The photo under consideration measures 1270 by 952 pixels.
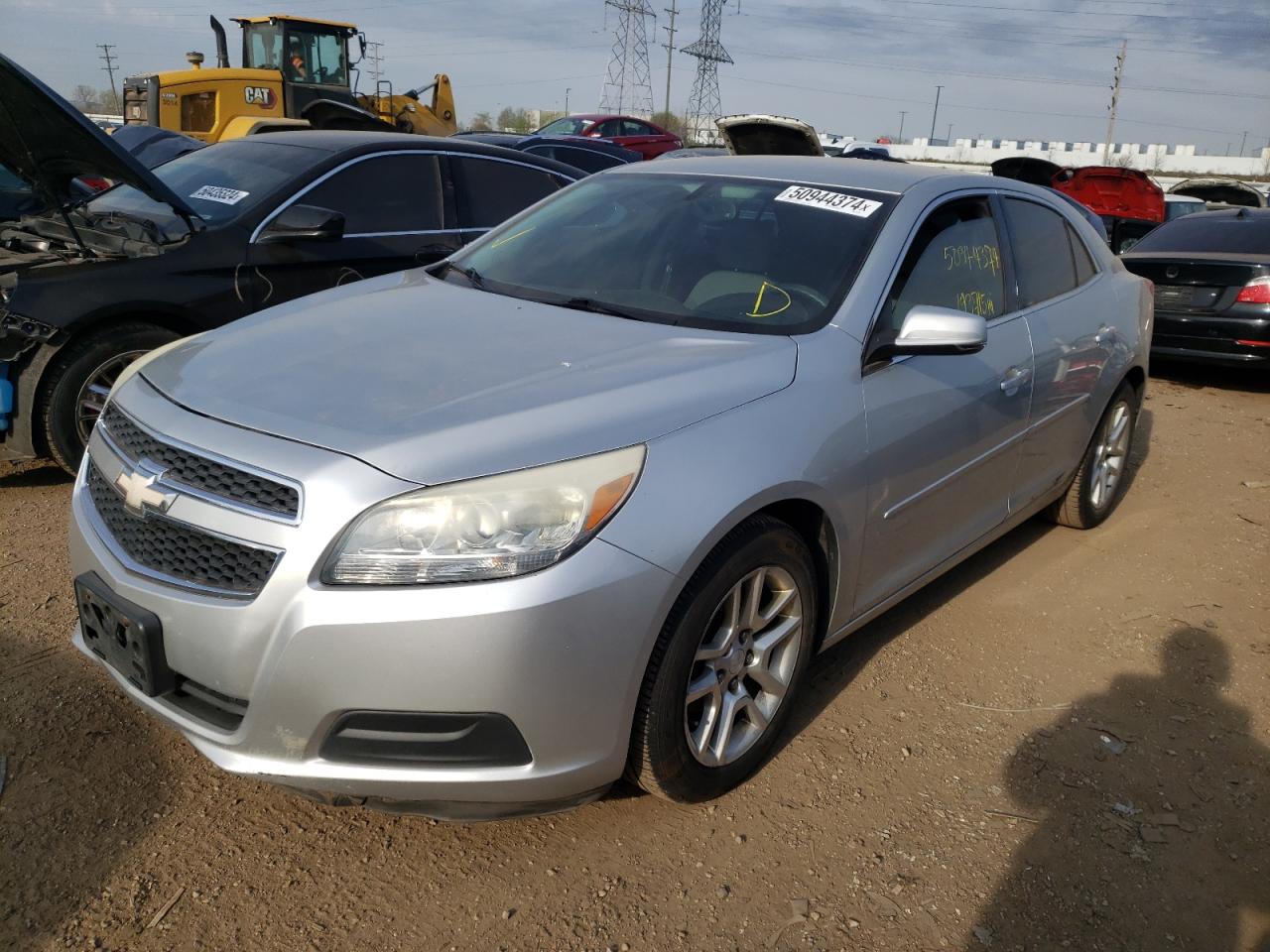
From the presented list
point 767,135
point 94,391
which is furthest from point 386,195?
point 767,135

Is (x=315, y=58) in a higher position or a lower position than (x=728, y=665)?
higher

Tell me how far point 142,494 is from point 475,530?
804mm

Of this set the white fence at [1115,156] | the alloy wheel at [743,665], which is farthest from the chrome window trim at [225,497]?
the white fence at [1115,156]

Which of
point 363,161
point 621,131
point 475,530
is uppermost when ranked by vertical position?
point 621,131

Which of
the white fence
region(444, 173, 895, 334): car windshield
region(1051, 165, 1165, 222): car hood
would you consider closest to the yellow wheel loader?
region(1051, 165, 1165, 222): car hood

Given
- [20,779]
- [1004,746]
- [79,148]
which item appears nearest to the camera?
[20,779]

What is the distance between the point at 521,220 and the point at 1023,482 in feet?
7.14

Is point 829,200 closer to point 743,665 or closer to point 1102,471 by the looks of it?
point 743,665

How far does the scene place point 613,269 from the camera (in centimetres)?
338

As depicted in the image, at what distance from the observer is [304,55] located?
1789 cm

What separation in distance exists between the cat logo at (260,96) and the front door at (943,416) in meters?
16.1

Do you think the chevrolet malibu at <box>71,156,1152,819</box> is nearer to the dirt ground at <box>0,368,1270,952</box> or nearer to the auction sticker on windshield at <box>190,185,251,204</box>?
the dirt ground at <box>0,368,1270,952</box>

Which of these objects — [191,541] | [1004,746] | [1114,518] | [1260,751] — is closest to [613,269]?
[191,541]

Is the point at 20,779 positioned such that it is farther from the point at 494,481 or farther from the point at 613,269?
the point at 613,269
